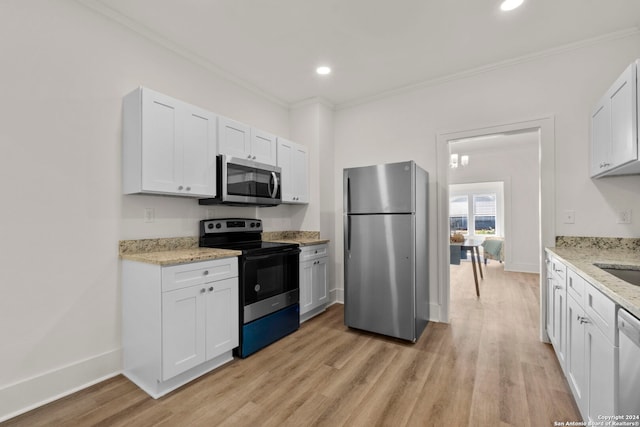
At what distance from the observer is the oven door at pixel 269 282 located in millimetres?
2510

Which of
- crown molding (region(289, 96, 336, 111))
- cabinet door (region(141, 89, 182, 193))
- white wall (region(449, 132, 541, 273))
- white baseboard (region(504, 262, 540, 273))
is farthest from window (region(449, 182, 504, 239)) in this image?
cabinet door (region(141, 89, 182, 193))

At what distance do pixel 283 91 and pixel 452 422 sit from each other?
367cm

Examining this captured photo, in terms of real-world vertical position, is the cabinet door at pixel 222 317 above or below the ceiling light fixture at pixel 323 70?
below

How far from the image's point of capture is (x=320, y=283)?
3566 millimetres

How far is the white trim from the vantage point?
9.07 ft

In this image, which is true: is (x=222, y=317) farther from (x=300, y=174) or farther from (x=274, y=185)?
(x=300, y=174)

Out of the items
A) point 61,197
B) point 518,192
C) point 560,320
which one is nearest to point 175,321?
point 61,197

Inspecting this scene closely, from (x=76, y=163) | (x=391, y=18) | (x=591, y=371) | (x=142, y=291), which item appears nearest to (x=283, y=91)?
(x=391, y=18)

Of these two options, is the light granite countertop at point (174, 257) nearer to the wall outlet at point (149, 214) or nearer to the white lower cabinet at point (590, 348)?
the wall outlet at point (149, 214)

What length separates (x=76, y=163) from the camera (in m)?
2.09

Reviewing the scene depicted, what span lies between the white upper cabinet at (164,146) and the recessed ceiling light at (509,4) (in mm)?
2557

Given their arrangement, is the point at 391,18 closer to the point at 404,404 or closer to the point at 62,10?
the point at 62,10

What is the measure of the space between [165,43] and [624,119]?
3.66m

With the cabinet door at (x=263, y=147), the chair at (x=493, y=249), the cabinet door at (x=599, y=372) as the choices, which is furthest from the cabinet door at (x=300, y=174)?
the chair at (x=493, y=249)
